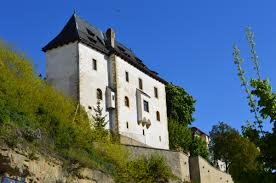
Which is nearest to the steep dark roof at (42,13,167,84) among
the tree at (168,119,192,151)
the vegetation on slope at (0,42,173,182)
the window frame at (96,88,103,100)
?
the window frame at (96,88,103,100)

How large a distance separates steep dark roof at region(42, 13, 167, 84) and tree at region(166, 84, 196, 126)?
20.8 ft

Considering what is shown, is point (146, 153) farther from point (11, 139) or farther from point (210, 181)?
point (11, 139)

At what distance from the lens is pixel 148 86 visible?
59281 millimetres

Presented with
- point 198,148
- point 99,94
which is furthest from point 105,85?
point 198,148

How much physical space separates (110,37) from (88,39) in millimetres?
4212

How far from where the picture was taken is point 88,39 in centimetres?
5397

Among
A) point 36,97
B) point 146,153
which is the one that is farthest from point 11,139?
point 146,153

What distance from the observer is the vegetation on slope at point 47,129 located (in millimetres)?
28672

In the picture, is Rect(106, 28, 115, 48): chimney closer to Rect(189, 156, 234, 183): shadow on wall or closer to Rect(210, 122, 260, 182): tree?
Rect(189, 156, 234, 183): shadow on wall

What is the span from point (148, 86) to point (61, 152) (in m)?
28.6

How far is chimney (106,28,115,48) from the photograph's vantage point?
5686 cm

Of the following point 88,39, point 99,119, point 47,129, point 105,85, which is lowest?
point 47,129

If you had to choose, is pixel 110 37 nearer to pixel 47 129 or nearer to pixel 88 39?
pixel 88 39

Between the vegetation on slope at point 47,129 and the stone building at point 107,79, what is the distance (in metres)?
9.03
